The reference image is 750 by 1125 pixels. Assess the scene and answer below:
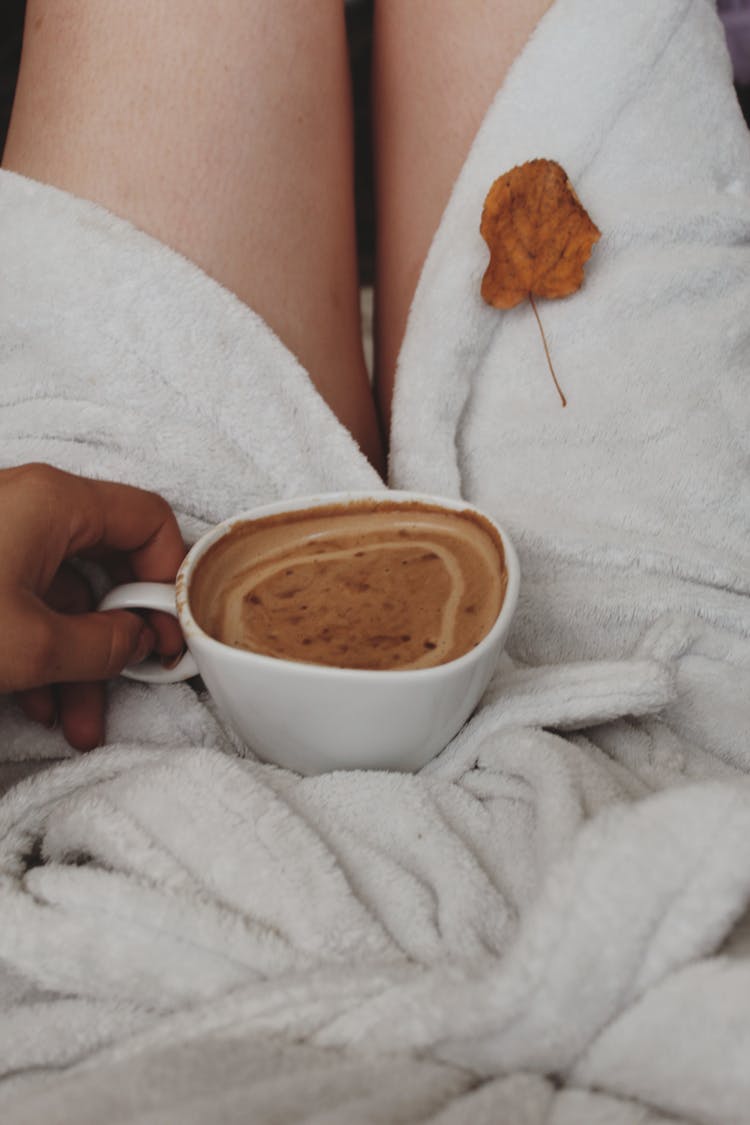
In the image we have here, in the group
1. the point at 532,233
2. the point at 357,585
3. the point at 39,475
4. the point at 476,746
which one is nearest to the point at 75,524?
the point at 39,475

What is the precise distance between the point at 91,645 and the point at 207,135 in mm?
417

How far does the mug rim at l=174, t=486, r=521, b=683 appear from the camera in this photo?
0.46m

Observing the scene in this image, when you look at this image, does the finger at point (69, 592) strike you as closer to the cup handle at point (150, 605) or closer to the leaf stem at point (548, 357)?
the cup handle at point (150, 605)

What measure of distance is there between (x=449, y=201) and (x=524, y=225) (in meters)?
0.08

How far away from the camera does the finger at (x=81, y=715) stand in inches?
22.6

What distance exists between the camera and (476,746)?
55cm

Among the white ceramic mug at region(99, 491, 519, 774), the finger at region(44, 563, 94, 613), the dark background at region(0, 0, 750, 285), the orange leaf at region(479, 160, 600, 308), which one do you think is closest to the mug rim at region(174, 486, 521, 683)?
the white ceramic mug at region(99, 491, 519, 774)

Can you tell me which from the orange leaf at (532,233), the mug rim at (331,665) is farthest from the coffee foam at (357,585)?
the orange leaf at (532,233)

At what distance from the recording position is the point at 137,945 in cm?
45

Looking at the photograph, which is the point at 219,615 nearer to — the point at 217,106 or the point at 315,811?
the point at 315,811

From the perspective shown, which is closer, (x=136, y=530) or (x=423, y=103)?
(x=136, y=530)

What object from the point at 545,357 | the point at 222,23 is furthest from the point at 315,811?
the point at 222,23

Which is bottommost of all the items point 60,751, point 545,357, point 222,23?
point 60,751

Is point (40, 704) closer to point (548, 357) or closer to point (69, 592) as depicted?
point (69, 592)
